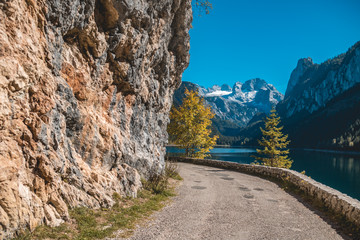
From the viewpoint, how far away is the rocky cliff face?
5949mm

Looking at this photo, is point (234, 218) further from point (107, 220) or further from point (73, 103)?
point (73, 103)

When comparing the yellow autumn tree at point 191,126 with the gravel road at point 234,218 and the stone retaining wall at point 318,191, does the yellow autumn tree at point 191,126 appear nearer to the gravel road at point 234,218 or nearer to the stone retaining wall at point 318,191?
the stone retaining wall at point 318,191

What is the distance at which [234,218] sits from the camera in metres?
9.48

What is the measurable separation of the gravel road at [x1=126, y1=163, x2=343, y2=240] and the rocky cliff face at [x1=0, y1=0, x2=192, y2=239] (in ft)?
7.66

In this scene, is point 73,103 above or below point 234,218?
above

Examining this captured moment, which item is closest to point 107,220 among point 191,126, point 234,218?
point 234,218

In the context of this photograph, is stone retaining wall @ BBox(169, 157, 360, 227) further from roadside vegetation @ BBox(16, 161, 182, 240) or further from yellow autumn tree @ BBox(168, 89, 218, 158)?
yellow autumn tree @ BBox(168, 89, 218, 158)

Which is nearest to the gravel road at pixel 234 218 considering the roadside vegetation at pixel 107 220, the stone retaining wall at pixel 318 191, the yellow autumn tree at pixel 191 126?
the roadside vegetation at pixel 107 220

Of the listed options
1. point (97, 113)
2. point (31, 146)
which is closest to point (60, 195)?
point (31, 146)

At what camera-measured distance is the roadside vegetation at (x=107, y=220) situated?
20.5 feet

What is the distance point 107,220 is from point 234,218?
476cm

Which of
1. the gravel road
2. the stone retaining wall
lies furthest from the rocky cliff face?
the stone retaining wall

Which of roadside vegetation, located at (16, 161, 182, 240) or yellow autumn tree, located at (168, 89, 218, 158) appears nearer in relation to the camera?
Answer: roadside vegetation, located at (16, 161, 182, 240)

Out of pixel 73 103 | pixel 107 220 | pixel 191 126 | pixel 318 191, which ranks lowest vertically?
pixel 107 220
